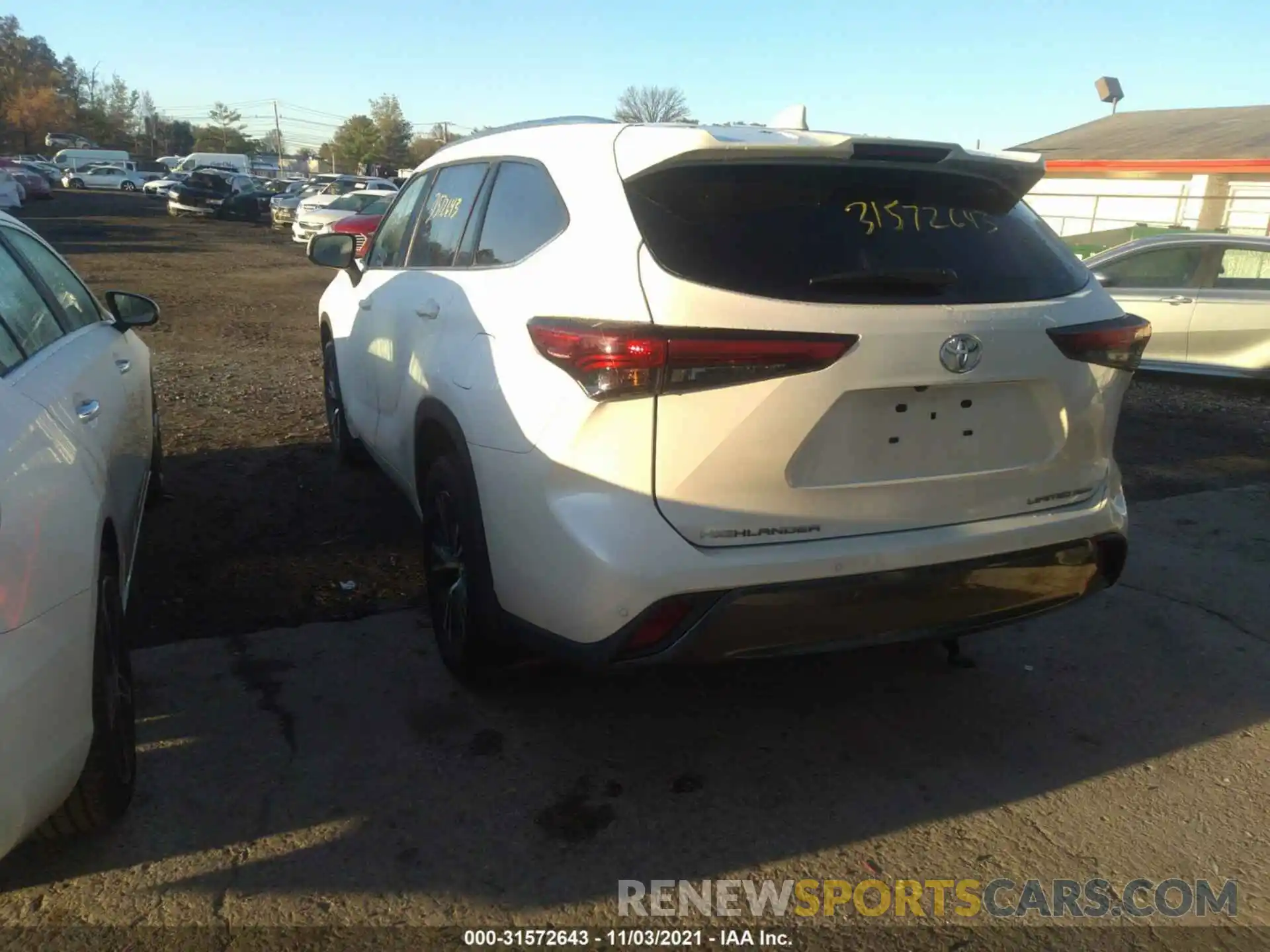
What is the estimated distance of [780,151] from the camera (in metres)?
2.85

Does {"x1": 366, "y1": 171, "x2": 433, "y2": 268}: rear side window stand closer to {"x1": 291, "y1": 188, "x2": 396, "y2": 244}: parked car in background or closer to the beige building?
{"x1": 291, "y1": 188, "x2": 396, "y2": 244}: parked car in background

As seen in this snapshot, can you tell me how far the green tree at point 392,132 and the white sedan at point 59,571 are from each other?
99885 mm

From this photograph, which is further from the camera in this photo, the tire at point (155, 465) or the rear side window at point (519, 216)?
the tire at point (155, 465)

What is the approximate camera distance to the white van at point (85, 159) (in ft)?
207

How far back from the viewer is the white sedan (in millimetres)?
2121

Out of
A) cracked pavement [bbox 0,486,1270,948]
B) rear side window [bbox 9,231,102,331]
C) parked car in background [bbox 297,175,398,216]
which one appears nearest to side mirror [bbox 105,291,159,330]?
rear side window [bbox 9,231,102,331]

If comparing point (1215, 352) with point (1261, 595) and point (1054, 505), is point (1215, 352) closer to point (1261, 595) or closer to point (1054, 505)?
point (1261, 595)

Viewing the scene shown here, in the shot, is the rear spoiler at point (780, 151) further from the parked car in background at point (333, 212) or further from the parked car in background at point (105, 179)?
the parked car in background at point (105, 179)

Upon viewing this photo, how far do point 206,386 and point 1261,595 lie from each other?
7413 millimetres

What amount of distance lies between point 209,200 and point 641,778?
38817 mm

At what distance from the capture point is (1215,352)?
9.12 m

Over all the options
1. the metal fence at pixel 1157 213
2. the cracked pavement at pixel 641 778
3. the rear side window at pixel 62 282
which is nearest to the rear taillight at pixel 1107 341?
the cracked pavement at pixel 641 778

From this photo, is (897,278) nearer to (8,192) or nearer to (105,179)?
(8,192)

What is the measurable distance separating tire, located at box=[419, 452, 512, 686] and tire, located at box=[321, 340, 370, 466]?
6.80 feet
